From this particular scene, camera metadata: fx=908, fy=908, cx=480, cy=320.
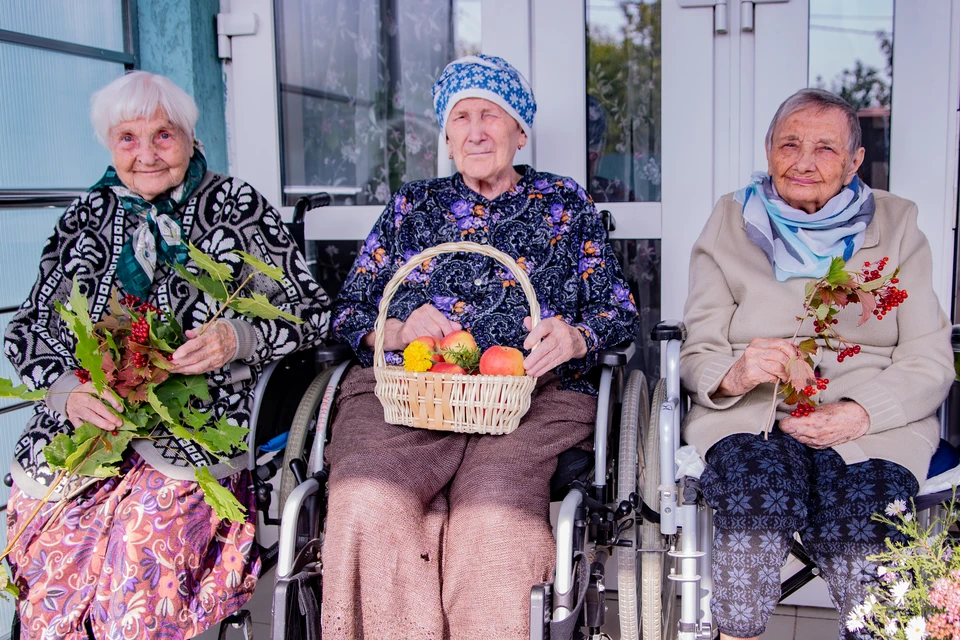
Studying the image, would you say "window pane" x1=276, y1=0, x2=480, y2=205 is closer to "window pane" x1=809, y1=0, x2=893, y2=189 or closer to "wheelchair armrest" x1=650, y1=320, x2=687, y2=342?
"window pane" x1=809, y1=0, x2=893, y2=189

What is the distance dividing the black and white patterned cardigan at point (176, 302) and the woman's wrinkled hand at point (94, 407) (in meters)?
0.09

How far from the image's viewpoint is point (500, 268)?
2482 mm

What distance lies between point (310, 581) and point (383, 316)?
63 centimetres

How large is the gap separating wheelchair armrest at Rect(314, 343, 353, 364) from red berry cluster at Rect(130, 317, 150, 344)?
488mm

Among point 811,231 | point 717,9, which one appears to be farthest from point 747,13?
point 811,231

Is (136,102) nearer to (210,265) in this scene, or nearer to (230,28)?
(210,265)

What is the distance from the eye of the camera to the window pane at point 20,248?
2.68 meters

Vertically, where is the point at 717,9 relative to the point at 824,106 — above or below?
above

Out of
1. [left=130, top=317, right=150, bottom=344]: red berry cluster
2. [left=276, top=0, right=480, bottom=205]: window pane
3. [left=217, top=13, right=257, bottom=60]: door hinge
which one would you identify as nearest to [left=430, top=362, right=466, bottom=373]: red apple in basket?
[left=130, top=317, right=150, bottom=344]: red berry cluster

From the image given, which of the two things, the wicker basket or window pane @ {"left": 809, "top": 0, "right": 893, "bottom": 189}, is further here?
window pane @ {"left": 809, "top": 0, "right": 893, "bottom": 189}

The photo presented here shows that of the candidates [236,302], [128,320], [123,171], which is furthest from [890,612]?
[123,171]

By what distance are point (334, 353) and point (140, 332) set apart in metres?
0.55

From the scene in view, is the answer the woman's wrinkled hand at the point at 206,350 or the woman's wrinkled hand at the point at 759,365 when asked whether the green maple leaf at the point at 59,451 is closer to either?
the woman's wrinkled hand at the point at 206,350

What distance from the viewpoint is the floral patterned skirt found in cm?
205
